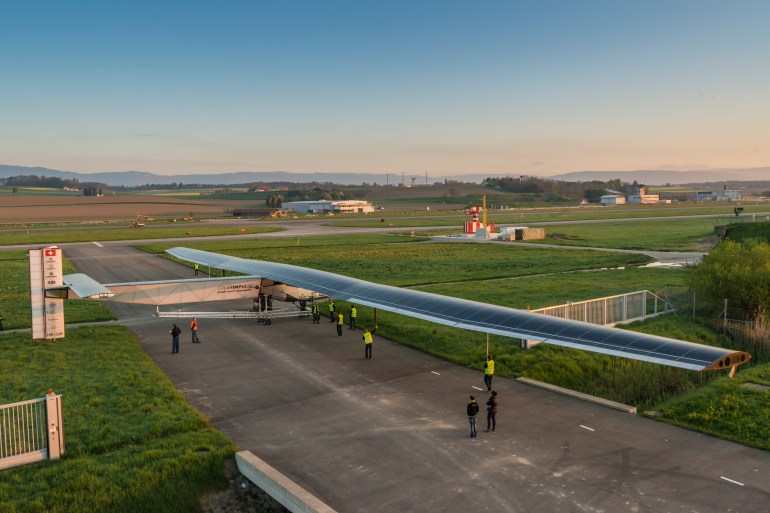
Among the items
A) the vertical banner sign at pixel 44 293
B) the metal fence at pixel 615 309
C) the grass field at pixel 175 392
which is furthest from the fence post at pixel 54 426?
the metal fence at pixel 615 309

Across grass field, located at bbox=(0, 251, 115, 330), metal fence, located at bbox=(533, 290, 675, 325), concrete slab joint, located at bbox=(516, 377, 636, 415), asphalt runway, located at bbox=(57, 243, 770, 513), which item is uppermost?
metal fence, located at bbox=(533, 290, 675, 325)

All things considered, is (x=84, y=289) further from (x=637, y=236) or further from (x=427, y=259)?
(x=637, y=236)

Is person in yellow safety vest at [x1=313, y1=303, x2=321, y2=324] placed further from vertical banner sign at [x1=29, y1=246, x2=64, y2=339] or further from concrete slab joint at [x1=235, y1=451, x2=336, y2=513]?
concrete slab joint at [x1=235, y1=451, x2=336, y2=513]

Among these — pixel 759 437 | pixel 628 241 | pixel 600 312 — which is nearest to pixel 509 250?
Result: pixel 628 241

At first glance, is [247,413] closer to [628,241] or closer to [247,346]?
[247,346]

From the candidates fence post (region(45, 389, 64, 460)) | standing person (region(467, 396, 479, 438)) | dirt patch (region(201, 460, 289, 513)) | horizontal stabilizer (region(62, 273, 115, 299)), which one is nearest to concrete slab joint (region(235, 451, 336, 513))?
dirt patch (region(201, 460, 289, 513))

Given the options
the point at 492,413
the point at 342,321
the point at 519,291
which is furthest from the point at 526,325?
the point at 519,291
